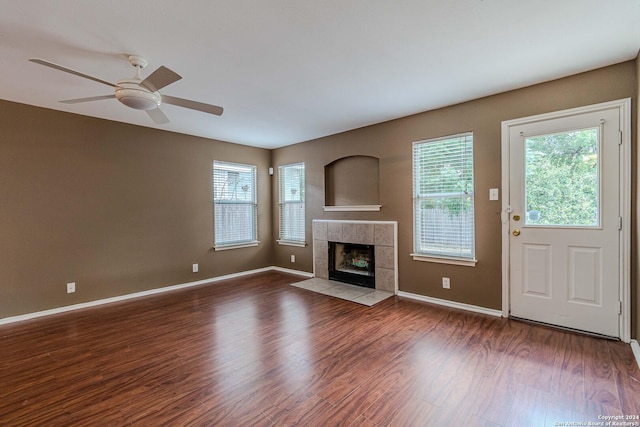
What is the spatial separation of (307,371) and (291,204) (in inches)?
146

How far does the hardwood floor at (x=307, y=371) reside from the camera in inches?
68.6

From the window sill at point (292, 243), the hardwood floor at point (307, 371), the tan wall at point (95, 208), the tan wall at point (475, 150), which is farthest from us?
the window sill at point (292, 243)

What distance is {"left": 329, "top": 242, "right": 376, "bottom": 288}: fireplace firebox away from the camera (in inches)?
175

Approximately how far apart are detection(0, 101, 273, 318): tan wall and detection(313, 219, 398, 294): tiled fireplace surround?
174cm

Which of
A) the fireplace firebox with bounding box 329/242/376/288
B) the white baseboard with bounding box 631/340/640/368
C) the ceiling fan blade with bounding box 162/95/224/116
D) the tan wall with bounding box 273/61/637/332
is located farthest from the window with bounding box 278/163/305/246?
the white baseboard with bounding box 631/340/640/368

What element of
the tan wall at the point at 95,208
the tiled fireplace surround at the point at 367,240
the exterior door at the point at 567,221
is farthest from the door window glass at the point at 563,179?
the tan wall at the point at 95,208

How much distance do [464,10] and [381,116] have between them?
82.7 inches

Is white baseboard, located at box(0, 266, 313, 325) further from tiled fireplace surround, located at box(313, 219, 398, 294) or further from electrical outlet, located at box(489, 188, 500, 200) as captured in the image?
electrical outlet, located at box(489, 188, 500, 200)

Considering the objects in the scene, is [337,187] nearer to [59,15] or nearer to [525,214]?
[525,214]

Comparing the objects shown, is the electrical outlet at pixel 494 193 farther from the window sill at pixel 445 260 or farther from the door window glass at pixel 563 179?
the window sill at pixel 445 260

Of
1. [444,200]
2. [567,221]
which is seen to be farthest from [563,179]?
[444,200]

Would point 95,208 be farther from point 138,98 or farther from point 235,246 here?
point 138,98

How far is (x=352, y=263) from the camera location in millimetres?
A: 4801

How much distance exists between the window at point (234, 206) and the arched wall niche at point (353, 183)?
1566 millimetres
